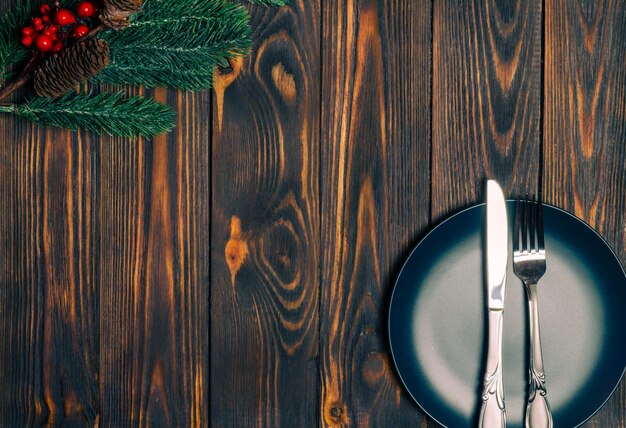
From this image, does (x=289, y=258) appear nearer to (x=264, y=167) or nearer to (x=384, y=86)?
(x=264, y=167)

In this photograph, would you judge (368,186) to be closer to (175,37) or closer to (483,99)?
(483,99)

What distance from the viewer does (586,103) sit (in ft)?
2.21

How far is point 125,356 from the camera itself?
2.20 ft

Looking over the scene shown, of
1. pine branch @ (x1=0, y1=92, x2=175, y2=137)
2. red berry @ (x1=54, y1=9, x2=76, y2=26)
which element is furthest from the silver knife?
red berry @ (x1=54, y1=9, x2=76, y2=26)

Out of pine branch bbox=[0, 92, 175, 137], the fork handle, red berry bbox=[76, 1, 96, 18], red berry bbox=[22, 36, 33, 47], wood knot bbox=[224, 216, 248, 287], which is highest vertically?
red berry bbox=[76, 1, 96, 18]

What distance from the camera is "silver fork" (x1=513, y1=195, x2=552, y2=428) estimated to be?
637 mm

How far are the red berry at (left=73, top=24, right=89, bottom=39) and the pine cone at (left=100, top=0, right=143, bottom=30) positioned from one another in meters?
0.04

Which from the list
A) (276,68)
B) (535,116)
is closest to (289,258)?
(276,68)

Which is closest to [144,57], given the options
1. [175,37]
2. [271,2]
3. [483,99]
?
[175,37]

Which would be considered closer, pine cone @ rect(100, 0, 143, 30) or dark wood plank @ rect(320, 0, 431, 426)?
pine cone @ rect(100, 0, 143, 30)

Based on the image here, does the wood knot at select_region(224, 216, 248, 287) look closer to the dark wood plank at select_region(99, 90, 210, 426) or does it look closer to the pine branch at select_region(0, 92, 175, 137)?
the dark wood plank at select_region(99, 90, 210, 426)

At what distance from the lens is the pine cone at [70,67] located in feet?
1.83

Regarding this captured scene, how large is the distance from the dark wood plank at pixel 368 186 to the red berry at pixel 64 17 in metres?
0.27

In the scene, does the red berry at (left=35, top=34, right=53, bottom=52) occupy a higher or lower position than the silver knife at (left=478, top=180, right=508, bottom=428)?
higher
